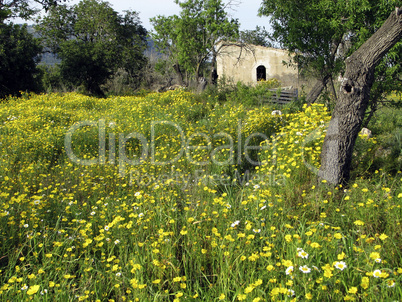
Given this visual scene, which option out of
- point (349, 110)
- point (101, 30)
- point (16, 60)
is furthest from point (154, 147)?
point (101, 30)

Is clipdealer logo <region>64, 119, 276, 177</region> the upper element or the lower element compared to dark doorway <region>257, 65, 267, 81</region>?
lower

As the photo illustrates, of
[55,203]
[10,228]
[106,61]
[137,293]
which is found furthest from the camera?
[106,61]

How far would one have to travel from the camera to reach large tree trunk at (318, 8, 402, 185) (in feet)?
11.6

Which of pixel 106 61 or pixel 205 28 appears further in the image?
pixel 106 61

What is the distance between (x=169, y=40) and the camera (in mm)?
21547

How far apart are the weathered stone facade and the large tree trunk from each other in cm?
1667

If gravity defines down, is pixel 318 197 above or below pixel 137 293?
above

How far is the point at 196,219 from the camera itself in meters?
2.90

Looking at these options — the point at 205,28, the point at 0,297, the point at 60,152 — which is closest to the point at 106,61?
the point at 205,28

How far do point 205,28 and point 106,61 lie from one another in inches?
291

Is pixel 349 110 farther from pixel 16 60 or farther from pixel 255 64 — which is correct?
pixel 255 64

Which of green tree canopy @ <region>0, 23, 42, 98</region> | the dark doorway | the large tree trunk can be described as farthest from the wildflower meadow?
the dark doorway

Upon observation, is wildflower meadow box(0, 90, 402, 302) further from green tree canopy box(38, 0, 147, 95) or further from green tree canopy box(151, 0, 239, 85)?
green tree canopy box(38, 0, 147, 95)

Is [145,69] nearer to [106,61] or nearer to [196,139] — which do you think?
[106,61]
